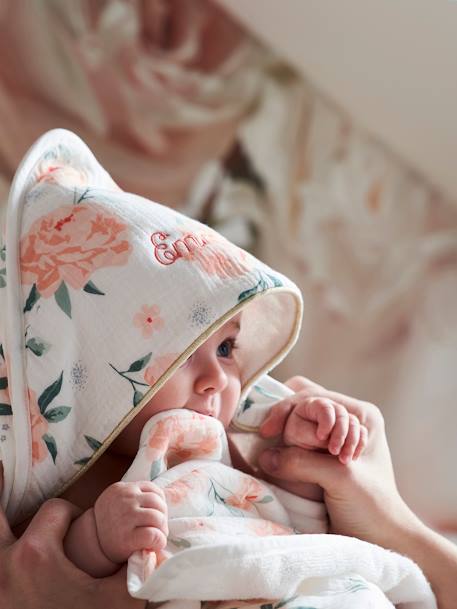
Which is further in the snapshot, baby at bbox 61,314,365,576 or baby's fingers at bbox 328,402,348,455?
baby's fingers at bbox 328,402,348,455

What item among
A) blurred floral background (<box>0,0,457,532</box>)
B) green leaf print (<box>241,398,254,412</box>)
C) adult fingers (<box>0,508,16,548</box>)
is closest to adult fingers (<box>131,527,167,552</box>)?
adult fingers (<box>0,508,16,548</box>)

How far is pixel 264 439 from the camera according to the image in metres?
1.13

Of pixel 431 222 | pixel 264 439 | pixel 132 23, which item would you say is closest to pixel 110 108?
pixel 132 23

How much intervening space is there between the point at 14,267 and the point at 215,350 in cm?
24

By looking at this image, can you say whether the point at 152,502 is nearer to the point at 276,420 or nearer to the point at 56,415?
the point at 56,415

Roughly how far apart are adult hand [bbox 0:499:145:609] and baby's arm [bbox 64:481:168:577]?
19mm

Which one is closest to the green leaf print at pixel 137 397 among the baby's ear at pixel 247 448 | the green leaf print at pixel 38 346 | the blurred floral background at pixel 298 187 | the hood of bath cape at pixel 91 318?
the hood of bath cape at pixel 91 318

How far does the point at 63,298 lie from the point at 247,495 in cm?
29

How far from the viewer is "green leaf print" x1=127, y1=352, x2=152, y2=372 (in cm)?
91

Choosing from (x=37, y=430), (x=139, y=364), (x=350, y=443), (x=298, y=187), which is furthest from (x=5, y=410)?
(x=298, y=187)

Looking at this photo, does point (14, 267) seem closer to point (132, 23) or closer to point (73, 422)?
point (73, 422)

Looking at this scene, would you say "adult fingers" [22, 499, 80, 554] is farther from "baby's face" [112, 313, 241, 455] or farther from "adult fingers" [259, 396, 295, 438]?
"adult fingers" [259, 396, 295, 438]

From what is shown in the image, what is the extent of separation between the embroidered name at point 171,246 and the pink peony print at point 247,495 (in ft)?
0.85

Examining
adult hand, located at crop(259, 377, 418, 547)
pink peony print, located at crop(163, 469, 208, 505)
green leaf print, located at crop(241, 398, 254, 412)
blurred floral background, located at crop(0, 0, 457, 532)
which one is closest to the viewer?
pink peony print, located at crop(163, 469, 208, 505)
